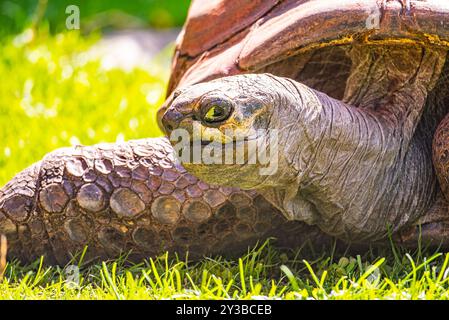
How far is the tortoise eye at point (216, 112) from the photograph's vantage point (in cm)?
270

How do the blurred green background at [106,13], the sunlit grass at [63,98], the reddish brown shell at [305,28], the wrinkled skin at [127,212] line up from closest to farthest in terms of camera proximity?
the reddish brown shell at [305,28]
the wrinkled skin at [127,212]
the sunlit grass at [63,98]
the blurred green background at [106,13]

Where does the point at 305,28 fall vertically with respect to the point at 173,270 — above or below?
above

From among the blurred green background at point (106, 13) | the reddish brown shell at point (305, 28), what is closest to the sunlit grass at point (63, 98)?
the blurred green background at point (106, 13)

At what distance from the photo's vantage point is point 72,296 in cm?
310

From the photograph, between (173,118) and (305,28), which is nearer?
(173,118)

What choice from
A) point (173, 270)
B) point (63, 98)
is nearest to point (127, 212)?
point (173, 270)

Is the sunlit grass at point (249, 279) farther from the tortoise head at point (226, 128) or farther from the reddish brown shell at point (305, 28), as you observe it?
the reddish brown shell at point (305, 28)

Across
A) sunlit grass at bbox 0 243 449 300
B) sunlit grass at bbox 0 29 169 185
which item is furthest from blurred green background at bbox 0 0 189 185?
sunlit grass at bbox 0 243 449 300

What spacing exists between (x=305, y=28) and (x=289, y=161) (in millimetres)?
526

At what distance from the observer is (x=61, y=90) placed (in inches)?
234

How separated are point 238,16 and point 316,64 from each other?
0.40 metres

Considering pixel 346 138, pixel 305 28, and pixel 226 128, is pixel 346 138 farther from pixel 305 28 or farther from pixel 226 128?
pixel 226 128

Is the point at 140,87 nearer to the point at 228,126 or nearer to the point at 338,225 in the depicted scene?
the point at 338,225
